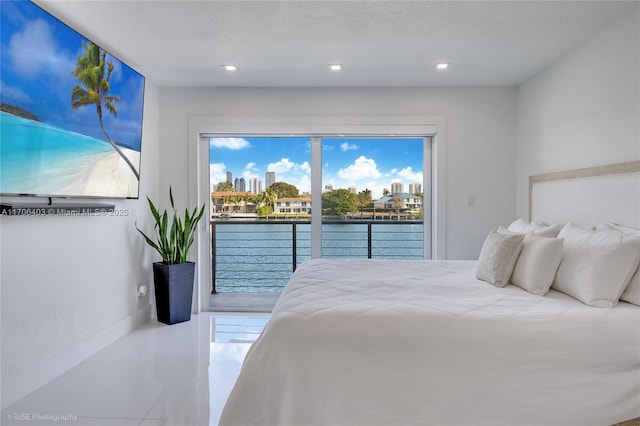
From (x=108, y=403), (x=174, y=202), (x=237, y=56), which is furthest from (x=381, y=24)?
(x=108, y=403)

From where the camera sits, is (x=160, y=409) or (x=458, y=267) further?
(x=458, y=267)

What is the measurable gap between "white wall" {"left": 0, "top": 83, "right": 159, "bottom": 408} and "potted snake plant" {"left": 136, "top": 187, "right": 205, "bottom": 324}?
0.19 meters

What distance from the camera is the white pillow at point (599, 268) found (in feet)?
5.81

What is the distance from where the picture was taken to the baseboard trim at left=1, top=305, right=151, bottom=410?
217cm

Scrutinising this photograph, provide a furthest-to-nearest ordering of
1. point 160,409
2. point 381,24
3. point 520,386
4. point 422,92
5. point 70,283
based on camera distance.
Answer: point 422,92
point 70,283
point 381,24
point 160,409
point 520,386

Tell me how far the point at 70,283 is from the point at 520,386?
293cm

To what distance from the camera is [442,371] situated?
5.06 feet

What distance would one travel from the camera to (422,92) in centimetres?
386

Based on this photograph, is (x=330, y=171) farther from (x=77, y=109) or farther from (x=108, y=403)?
(x=108, y=403)

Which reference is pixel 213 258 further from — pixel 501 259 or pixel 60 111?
pixel 501 259

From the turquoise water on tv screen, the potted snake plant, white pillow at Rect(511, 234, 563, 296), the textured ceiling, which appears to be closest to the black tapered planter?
the potted snake plant

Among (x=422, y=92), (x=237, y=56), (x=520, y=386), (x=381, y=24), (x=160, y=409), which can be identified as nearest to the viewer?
(x=520, y=386)

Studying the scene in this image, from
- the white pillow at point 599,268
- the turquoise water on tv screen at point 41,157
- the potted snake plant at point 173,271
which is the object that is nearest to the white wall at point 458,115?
the potted snake plant at point 173,271

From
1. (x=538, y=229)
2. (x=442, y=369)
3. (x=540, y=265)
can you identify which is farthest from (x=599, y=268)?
(x=442, y=369)
